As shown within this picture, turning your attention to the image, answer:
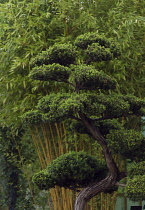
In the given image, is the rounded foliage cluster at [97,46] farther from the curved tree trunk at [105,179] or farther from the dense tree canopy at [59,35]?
the dense tree canopy at [59,35]

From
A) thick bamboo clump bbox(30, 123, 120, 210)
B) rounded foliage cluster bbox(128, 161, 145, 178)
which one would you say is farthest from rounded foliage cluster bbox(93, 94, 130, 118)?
thick bamboo clump bbox(30, 123, 120, 210)

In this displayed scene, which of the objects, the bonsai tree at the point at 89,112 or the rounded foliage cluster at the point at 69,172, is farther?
the rounded foliage cluster at the point at 69,172

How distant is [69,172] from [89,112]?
1.98ft

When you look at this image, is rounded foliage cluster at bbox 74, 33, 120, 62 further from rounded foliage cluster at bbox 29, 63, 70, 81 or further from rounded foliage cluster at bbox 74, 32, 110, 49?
rounded foliage cluster at bbox 29, 63, 70, 81

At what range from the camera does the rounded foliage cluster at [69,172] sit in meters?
2.89

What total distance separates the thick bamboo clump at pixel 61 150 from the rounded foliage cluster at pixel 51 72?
1186 mm

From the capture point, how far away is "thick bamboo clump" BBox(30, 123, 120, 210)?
3.93 metres

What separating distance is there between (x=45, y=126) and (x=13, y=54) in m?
0.87

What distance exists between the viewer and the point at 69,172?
9.53ft

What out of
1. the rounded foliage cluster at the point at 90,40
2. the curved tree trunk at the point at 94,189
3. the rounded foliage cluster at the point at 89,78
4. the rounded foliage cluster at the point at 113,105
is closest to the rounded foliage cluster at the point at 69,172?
the curved tree trunk at the point at 94,189

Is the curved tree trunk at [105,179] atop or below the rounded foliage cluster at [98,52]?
below

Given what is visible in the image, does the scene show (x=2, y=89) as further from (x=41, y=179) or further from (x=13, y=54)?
(x=41, y=179)

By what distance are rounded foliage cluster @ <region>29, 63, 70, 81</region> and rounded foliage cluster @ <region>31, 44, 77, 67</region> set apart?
0.33 feet

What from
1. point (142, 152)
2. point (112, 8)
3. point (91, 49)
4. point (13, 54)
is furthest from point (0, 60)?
point (142, 152)
